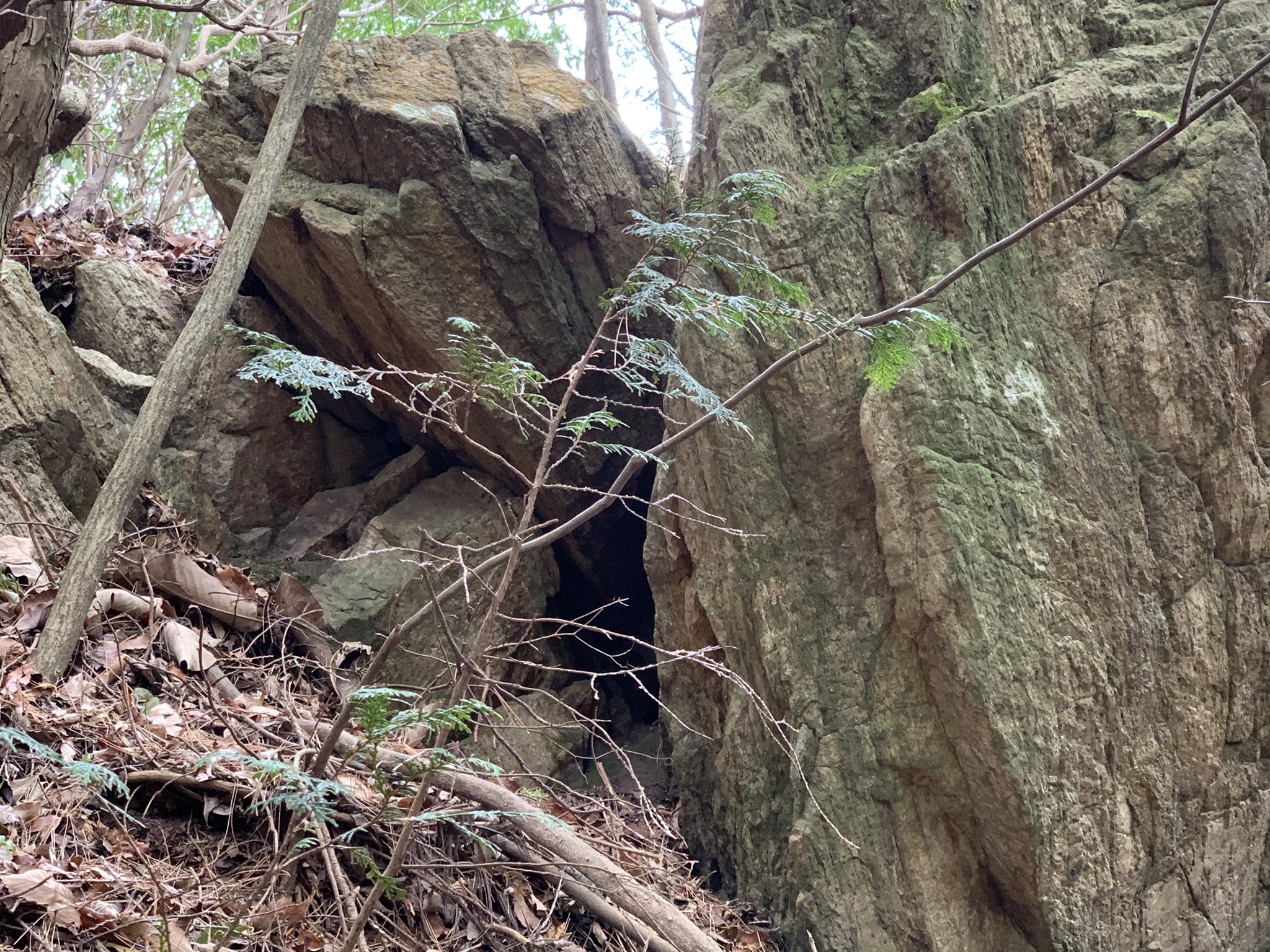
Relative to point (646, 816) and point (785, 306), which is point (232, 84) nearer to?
point (785, 306)

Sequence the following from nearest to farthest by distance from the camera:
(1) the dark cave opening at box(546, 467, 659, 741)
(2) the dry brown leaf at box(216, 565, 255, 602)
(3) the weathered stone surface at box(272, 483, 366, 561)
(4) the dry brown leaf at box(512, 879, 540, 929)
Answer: (4) the dry brown leaf at box(512, 879, 540, 929), (2) the dry brown leaf at box(216, 565, 255, 602), (3) the weathered stone surface at box(272, 483, 366, 561), (1) the dark cave opening at box(546, 467, 659, 741)

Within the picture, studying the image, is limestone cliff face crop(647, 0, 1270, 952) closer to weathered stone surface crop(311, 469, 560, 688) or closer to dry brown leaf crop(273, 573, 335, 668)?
weathered stone surface crop(311, 469, 560, 688)

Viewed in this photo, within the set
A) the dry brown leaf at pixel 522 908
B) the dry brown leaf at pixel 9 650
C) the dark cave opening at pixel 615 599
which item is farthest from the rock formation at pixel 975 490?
the dark cave opening at pixel 615 599

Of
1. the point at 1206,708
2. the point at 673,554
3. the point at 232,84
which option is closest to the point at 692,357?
the point at 673,554

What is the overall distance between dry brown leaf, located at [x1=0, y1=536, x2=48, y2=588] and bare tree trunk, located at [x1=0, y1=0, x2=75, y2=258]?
60.6 inches

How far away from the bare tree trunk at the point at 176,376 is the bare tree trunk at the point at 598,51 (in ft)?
26.2

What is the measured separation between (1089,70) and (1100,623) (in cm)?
273

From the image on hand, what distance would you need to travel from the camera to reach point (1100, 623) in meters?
3.98

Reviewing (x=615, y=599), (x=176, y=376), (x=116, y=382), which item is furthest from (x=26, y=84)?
(x=615, y=599)

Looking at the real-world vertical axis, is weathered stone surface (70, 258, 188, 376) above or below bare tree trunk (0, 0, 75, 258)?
below

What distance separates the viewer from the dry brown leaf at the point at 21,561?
13.0 ft

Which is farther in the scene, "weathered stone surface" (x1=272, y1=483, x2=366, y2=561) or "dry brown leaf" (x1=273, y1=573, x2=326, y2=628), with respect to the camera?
"weathered stone surface" (x1=272, y1=483, x2=366, y2=561)

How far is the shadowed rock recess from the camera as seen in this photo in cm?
389

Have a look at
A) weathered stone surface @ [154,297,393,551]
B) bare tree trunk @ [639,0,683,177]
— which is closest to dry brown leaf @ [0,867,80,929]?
weathered stone surface @ [154,297,393,551]
